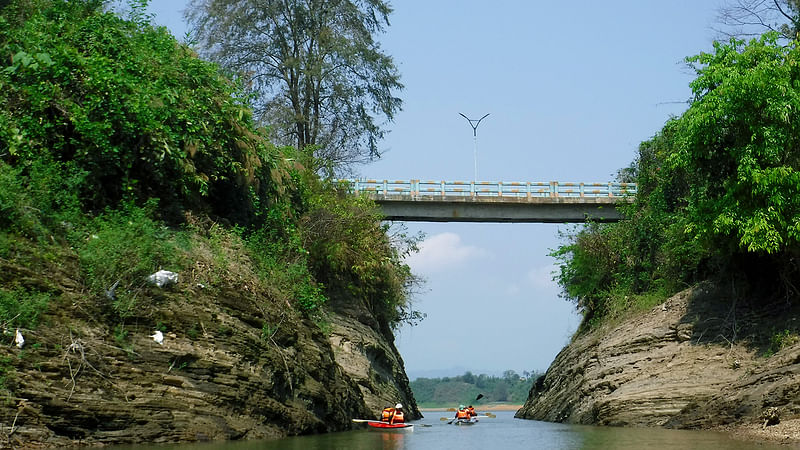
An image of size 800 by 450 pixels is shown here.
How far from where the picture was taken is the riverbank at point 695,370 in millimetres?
19969

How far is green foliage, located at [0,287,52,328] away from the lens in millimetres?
15121

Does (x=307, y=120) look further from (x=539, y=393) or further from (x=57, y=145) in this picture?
(x=57, y=145)

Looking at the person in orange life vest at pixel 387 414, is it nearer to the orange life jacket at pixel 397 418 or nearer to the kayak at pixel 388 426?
the orange life jacket at pixel 397 418

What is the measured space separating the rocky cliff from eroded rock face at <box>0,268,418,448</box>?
23 mm

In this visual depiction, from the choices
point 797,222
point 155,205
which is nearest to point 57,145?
point 155,205

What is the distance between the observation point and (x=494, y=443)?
20.4 m

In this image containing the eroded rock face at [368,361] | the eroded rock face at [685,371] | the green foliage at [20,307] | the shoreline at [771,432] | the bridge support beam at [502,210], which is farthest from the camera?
the bridge support beam at [502,210]

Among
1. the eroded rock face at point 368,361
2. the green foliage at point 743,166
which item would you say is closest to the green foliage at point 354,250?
the eroded rock face at point 368,361

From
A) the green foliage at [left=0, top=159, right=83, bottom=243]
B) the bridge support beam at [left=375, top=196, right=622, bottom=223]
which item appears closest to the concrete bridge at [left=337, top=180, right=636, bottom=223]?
the bridge support beam at [left=375, top=196, right=622, bottom=223]

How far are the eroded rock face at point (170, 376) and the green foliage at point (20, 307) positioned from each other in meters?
0.23

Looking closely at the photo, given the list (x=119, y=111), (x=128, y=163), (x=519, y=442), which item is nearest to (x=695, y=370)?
(x=519, y=442)

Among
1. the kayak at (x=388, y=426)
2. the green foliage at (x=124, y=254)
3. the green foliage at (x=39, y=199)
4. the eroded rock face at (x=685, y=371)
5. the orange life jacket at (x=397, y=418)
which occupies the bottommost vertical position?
the kayak at (x=388, y=426)

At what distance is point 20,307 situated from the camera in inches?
605

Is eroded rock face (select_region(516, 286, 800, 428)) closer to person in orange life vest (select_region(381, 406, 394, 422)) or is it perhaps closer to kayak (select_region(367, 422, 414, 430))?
kayak (select_region(367, 422, 414, 430))
